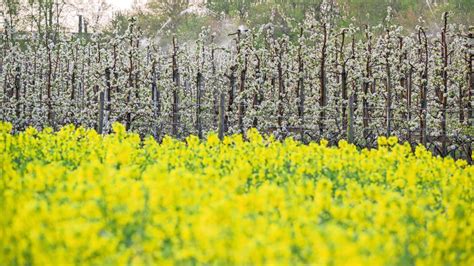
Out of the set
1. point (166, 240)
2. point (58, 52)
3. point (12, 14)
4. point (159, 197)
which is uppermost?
point (12, 14)

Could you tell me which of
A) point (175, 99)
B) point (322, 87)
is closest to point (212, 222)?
point (322, 87)

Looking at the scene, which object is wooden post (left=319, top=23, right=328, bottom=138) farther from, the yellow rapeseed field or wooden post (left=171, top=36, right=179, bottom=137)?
the yellow rapeseed field

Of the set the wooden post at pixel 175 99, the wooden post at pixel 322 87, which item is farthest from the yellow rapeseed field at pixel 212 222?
the wooden post at pixel 175 99

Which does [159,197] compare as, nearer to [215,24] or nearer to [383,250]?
[383,250]

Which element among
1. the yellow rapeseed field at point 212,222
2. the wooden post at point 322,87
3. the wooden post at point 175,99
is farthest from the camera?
the wooden post at point 175,99

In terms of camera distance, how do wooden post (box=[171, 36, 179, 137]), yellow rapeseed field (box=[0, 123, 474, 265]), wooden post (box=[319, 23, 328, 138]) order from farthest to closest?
1. wooden post (box=[171, 36, 179, 137])
2. wooden post (box=[319, 23, 328, 138])
3. yellow rapeseed field (box=[0, 123, 474, 265])

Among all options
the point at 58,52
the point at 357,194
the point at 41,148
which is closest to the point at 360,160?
the point at 357,194

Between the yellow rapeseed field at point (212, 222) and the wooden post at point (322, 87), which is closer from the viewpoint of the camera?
the yellow rapeseed field at point (212, 222)

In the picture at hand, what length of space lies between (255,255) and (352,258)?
487 mm

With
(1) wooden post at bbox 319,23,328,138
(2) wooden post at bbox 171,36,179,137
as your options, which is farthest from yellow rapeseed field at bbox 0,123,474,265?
(2) wooden post at bbox 171,36,179,137

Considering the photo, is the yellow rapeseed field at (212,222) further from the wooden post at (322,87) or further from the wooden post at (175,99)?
the wooden post at (175,99)

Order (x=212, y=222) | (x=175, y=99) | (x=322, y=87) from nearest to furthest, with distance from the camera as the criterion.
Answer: (x=212, y=222) → (x=322, y=87) → (x=175, y=99)

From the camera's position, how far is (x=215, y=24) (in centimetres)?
3284

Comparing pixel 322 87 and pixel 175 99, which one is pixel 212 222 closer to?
pixel 322 87
